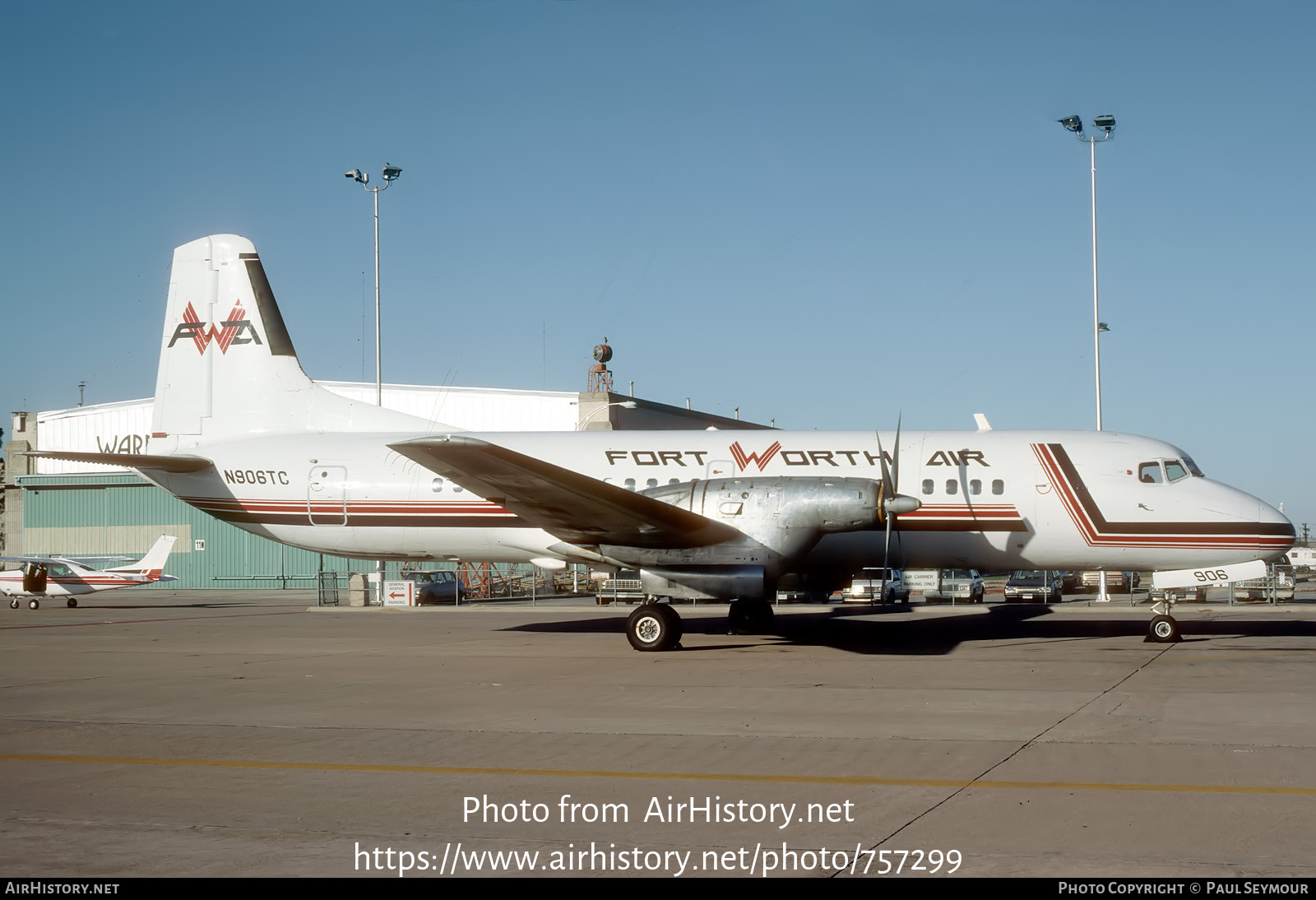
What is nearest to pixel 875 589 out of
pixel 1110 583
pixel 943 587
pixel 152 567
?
pixel 943 587

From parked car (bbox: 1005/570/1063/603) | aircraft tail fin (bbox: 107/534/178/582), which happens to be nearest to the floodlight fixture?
parked car (bbox: 1005/570/1063/603)

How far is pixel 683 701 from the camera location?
11938mm

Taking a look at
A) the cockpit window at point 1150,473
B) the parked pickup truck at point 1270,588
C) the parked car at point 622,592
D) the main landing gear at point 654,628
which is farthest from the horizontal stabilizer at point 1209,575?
the parked car at point 622,592

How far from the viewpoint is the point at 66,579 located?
108ft

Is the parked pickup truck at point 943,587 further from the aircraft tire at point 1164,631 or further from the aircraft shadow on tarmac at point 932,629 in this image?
the aircraft tire at point 1164,631

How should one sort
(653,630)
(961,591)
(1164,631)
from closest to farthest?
(653,630)
(1164,631)
(961,591)

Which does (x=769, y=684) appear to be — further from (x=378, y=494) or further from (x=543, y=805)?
(x=378, y=494)

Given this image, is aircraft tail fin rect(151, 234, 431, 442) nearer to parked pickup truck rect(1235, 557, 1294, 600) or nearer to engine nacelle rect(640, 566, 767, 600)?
engine nacelle rect(640, 566, 767, 600)

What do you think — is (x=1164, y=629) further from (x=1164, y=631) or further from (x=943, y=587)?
(x=943, y=587)

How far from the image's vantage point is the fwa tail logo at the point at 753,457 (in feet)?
64.1

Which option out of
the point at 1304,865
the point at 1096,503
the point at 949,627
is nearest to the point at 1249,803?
the point at 1304,865

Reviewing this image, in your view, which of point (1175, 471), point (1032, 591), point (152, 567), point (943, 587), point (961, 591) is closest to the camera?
point (1175, 471)

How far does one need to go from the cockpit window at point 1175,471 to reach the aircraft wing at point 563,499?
25.7 ft

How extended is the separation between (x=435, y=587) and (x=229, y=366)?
56.8 ft
